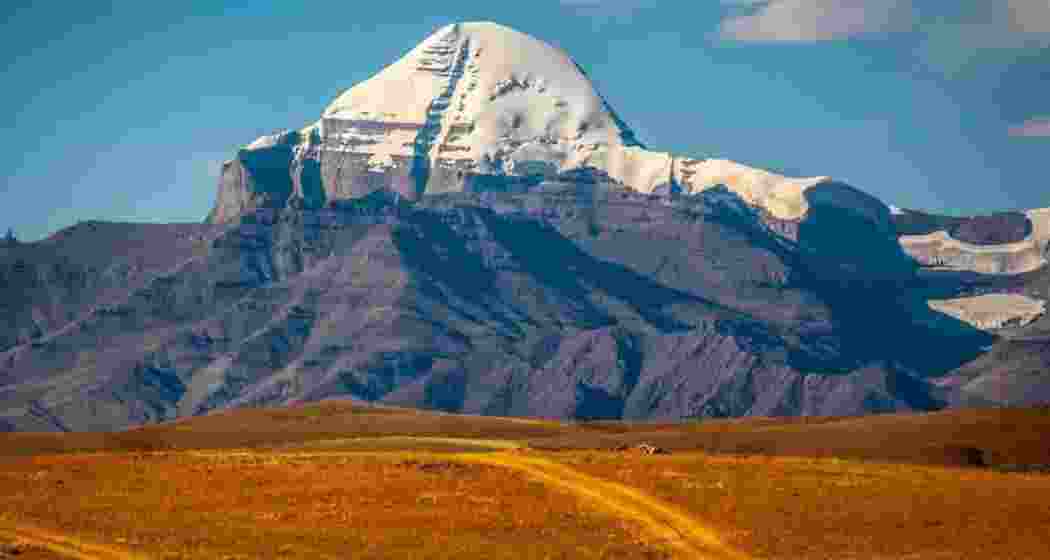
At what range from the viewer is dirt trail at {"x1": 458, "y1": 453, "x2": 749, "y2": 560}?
82081 mm

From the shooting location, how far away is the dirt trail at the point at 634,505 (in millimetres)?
82081

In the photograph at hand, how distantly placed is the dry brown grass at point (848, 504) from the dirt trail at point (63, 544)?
2506 cm

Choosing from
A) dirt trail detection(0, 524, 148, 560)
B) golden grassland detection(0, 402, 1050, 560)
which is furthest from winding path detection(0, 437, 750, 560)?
golden grassland detection(0, 402, 1050, 560)

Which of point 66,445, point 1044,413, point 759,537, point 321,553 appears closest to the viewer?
point 321,553

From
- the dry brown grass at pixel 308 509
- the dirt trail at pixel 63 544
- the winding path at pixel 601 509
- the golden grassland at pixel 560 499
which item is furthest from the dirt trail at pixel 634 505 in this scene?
the dirt trail at pixel 63 544

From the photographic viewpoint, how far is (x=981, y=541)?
8519cm

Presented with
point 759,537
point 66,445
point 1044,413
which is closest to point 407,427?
point 66,445

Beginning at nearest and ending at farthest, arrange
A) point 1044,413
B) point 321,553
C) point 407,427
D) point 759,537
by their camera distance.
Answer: point 321,553 → point 759,537 → point 1044,413 → point 407,427

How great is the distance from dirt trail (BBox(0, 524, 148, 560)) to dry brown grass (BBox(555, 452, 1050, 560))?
25.1 metres

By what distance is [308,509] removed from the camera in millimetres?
91688

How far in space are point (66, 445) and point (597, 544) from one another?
262 feet

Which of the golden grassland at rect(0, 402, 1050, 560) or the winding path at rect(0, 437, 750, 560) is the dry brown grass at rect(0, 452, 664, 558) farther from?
the winding path at rect(0, 437, 750, 560)

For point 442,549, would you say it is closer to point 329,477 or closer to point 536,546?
point 536,546

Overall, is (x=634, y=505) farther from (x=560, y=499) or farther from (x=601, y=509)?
(x=560, y=499)
